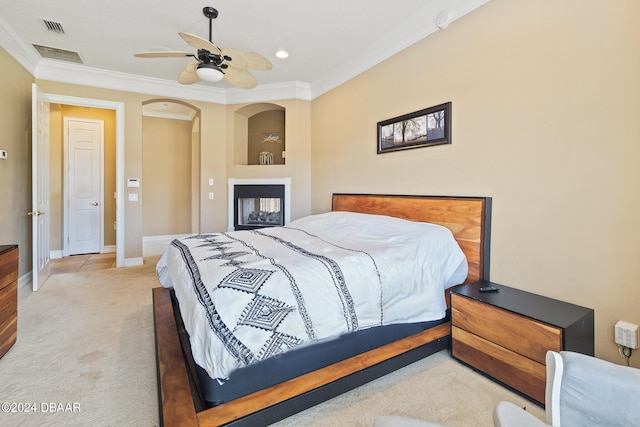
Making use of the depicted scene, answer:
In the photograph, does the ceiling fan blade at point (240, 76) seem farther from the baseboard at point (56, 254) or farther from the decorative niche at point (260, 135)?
the baseboard at point (56, 254)

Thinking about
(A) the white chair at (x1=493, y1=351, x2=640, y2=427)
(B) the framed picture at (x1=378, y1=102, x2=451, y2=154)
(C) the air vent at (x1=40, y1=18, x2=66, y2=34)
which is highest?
(C) the air vent at (x1=40, y1=18, x2=66, y2=34)

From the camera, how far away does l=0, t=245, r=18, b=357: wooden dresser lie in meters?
2.05

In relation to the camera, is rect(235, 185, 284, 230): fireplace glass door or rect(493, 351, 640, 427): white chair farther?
rect(235, 185, 284, 230): fireplace glass door

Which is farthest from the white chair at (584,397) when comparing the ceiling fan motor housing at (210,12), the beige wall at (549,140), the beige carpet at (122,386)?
the ceiling fan motor housing at (210,12)

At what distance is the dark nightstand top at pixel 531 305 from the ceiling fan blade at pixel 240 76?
266 cm

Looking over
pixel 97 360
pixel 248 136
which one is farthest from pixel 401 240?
pixel 248 136

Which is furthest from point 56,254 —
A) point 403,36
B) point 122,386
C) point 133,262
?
point 403,36

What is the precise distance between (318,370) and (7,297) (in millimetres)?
2263

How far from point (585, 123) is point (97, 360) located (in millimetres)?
3545

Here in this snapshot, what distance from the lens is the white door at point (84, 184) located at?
17.5 ft

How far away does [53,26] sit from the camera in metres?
3.07

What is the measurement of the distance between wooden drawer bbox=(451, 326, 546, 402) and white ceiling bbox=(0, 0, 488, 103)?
2.58 metres

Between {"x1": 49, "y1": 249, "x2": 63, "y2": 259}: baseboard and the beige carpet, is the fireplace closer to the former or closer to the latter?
the beige carpet

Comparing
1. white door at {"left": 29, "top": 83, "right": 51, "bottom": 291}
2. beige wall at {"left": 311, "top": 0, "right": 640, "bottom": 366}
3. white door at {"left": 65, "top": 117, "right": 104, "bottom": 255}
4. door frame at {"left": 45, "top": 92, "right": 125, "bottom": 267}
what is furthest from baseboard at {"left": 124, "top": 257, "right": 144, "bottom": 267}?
beige wall at {"left": 311, "top": 0, "right": 640, "bottom": 366}
